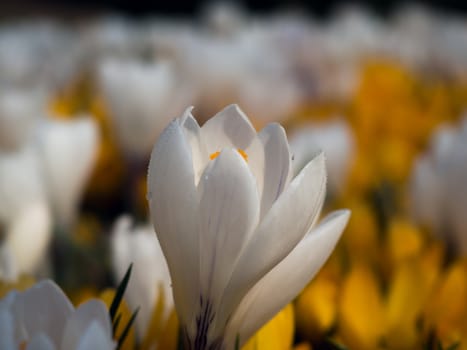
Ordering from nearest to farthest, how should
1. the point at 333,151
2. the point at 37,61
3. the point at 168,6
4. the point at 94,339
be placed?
the point at 94,339 < the point at 333,151 < the point at 37,61 < the point at 168,6

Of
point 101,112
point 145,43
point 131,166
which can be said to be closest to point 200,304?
point 131,166

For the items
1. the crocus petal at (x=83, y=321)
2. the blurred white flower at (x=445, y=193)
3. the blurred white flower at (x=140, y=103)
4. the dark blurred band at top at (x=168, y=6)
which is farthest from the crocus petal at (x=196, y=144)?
the dark blurred band at top at (x=168, y=6)

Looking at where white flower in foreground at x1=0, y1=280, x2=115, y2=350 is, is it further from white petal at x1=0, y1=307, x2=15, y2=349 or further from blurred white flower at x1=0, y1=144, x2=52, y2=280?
blurred white flower at x1=0, y1=144, x2=52, y2=280

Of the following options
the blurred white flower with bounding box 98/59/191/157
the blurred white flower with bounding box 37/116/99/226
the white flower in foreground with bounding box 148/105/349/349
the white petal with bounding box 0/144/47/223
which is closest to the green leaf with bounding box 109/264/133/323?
the white flower in foreground with bounding box 148/105/349/349

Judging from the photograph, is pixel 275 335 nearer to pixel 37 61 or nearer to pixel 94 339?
pixel 94 339

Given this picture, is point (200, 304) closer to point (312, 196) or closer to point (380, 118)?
point (312, 196)

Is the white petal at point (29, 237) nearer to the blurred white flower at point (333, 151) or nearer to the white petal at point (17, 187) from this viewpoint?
the white petal at point (17, 187)

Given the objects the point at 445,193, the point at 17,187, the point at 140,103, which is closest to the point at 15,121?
the point at 140,103
